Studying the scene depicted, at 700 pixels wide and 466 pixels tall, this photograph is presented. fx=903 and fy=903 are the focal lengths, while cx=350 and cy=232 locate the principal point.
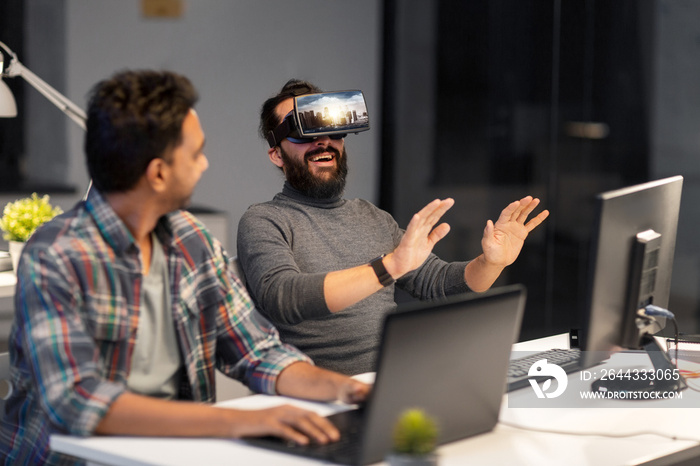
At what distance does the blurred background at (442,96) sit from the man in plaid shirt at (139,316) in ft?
7.60

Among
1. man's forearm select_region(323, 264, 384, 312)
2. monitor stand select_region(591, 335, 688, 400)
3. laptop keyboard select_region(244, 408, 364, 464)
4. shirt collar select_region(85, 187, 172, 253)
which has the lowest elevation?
monitor stand select_region(591, 335, 688, 400)

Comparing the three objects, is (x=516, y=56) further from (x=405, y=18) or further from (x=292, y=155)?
(x=292, y=155)

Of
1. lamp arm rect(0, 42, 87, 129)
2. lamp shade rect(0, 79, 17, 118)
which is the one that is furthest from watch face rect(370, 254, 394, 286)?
lamp shade rect(0, 79, 17, 118)

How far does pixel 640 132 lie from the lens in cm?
448

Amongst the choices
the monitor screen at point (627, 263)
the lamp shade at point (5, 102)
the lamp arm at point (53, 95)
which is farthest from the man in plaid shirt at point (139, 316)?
the lamp shade at point (5, 102)

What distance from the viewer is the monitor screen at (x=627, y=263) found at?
1647 mm

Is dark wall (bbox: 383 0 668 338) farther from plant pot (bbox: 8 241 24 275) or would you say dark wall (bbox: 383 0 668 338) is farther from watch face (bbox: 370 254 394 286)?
watch face (bbox: 370 254 394 286)

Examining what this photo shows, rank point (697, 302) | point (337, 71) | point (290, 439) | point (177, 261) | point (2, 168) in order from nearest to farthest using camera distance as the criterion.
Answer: point (290, 439)
point (177, 261)
point (2, 168)
point (697, 302)
point (337, 71)

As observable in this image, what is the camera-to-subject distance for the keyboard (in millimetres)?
1821

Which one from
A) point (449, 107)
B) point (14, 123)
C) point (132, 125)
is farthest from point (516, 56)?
point (132, 125)

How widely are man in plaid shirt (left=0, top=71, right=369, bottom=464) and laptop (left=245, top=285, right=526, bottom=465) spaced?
0.27ft

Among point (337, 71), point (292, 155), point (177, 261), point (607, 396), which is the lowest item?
point (607, 396)

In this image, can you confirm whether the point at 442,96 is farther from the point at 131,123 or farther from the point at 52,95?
the point at 131,123

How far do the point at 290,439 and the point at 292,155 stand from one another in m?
1.19
